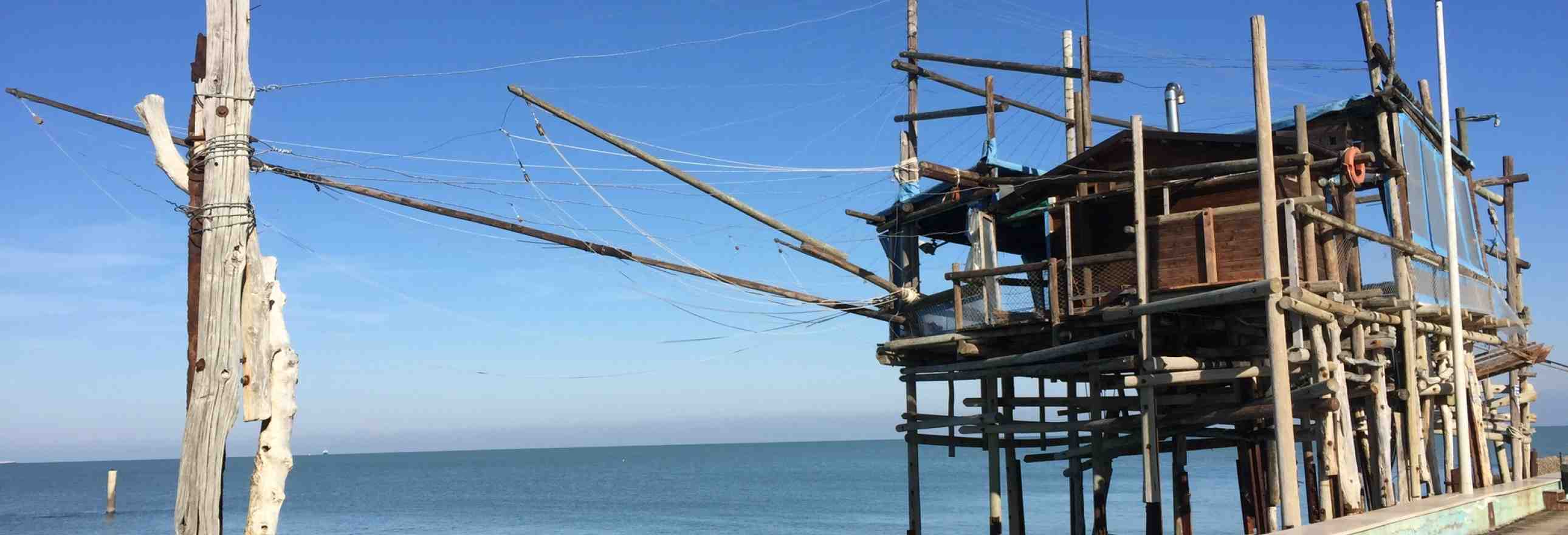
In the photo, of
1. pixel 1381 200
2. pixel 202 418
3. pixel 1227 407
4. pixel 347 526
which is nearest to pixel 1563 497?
pixel 1381 200

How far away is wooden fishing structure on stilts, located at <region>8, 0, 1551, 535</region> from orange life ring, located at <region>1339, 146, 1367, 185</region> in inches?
2.2

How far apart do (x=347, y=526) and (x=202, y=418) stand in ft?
189

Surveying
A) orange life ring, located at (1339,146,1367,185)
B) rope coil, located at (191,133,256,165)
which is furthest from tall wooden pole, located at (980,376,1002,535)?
rope coil, located at (191,133,256,165)

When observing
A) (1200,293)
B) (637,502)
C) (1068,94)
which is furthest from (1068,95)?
(637,502)

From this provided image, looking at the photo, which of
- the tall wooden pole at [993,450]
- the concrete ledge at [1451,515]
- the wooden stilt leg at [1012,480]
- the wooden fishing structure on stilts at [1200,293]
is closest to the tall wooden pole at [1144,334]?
the wooden fishing structure on stilts at [1200,293]

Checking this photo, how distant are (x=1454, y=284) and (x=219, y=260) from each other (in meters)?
18.0

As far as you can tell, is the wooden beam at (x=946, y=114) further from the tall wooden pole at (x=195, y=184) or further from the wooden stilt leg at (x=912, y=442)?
the tall wooden pole at (x=195, y=184)

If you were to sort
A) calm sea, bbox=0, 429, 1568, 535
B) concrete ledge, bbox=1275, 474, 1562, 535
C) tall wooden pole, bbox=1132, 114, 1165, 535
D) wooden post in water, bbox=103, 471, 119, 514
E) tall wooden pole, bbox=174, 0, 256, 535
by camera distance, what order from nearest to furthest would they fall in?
1. tall wooden pole, bbox=174, 0, 256, 535
2. concrete ledge, bbox=1275, 474, 1562, 535
3. tall wooden pole, bbox=1132, 114, 1165, 535
4. calm sea, bbox=0, 429, 1568, 535
5. wooden post in water, bbox=103, 471, 119, 514

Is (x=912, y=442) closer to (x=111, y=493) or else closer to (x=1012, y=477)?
(x=1012, y=477)

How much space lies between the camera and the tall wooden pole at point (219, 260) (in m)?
8.29

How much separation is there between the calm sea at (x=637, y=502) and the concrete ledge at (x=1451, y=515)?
25.3m

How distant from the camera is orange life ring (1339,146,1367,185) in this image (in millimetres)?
15859

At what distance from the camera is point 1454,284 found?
19.0m

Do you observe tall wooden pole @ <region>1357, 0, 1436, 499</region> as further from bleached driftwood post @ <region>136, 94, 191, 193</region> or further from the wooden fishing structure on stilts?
bleached driftwood post @ <region>136, 94, 191, 193</region>
